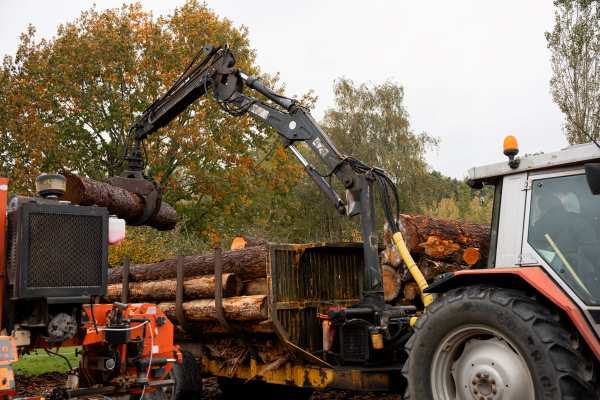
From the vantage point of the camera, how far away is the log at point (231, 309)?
293 inches

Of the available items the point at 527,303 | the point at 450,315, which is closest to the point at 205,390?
the point at 450,315

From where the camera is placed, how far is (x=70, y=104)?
2470 centimetres

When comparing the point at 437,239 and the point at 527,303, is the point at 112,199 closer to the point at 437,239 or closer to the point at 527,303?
the point at 437,239

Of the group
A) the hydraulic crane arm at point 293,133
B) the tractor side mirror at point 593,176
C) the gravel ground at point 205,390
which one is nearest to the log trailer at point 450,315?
the tractor side mirror at point 593,176

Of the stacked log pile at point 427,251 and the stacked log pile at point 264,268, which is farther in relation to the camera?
the stacked log pile at point 427,251

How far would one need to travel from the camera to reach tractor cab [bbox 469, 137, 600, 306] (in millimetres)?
5000

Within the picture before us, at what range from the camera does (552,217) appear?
5254mm

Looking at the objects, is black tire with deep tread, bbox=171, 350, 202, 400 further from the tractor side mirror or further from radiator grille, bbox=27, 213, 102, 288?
the tractor side mirror

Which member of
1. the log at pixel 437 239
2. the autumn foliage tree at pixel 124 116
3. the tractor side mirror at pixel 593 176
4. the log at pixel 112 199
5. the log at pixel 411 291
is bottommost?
the log at pixel 411 291

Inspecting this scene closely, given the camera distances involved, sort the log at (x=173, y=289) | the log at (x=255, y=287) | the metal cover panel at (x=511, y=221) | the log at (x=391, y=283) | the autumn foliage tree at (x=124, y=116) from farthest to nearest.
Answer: the autumn foliage tree at (x=124, y=116) → the log at (x=391, y=283) → the log at (x=173, y=289) → the log at (x=255, y=287) → the metal cover panel at (x=511, y=221)

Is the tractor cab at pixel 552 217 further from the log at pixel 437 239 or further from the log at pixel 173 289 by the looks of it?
the log at pixel 173 289

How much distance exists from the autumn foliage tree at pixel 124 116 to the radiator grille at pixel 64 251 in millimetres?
17900

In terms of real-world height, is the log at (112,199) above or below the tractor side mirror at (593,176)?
above

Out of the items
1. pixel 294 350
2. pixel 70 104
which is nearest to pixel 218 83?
pixel 294 350
